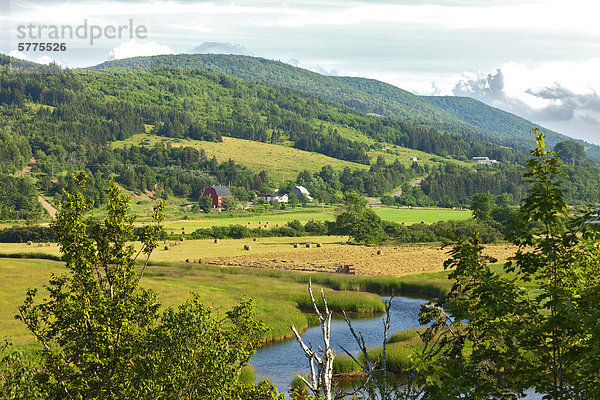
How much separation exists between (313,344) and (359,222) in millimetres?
84504

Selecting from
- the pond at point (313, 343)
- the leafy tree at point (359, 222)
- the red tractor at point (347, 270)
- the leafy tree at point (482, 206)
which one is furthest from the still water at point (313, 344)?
the leafy tree at point (482, 206)

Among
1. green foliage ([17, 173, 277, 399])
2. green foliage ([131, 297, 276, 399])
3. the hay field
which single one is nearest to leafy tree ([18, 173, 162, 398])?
green foliage ([17, 173, 277, 399])

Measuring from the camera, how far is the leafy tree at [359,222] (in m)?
132

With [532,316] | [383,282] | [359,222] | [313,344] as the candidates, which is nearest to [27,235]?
[359,222]

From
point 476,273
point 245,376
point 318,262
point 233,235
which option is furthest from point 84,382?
point 233,235

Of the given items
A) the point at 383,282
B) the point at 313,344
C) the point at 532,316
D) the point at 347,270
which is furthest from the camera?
the point at 347,270

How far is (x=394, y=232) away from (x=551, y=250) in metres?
131

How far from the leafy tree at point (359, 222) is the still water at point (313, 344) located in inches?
2364

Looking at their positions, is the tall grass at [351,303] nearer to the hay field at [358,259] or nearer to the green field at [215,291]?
the green field at [215,291]

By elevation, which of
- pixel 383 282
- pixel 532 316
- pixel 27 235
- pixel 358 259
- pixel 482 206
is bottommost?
pixel 358 259

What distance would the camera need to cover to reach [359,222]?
133750 mm

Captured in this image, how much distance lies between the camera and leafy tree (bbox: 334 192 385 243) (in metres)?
132

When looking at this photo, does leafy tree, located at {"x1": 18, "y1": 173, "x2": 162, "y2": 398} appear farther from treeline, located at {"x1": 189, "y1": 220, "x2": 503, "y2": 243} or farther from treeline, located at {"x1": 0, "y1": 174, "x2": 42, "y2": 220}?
treeline, located at {"x1": 0, "y1": 174, "x2": 42, "y2": 220}

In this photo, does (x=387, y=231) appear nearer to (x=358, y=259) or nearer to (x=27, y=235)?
(x=358, y=259)
